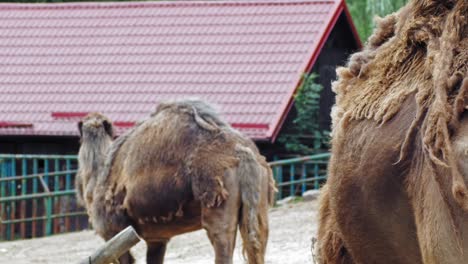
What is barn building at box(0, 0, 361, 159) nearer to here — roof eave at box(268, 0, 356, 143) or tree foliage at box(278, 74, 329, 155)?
roof eave at box(268, 0, 356, 143)

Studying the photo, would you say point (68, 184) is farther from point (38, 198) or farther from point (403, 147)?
point (403, 147)

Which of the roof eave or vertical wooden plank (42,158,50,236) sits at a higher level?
the roof eave

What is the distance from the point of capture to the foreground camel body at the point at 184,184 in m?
9.84

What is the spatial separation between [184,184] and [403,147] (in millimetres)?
7326

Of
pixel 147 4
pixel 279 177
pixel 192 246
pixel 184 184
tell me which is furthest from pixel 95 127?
pixel 147 4

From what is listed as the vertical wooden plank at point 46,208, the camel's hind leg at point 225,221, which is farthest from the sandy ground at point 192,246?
the camel's hind leg at point 225,221

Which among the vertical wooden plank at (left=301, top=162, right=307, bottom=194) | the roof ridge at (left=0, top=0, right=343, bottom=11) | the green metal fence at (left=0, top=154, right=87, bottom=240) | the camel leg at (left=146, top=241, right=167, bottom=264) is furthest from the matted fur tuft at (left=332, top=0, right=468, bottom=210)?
the roof ridge at (left=0, top=0, right=343, bottom=11)

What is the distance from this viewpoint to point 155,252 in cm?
1146

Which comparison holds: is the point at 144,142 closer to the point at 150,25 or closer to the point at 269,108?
the point at 269,108

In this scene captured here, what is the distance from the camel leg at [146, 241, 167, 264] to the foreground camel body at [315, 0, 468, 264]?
7.83 m

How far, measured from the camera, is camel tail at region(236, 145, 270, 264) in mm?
9688

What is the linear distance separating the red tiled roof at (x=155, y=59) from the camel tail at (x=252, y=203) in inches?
437

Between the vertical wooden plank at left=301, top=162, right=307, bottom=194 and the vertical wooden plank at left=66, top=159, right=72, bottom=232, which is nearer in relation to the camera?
the vertical wooden plank at left=66, top=159, right=72, bottom=232

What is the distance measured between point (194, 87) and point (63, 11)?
223 inches
